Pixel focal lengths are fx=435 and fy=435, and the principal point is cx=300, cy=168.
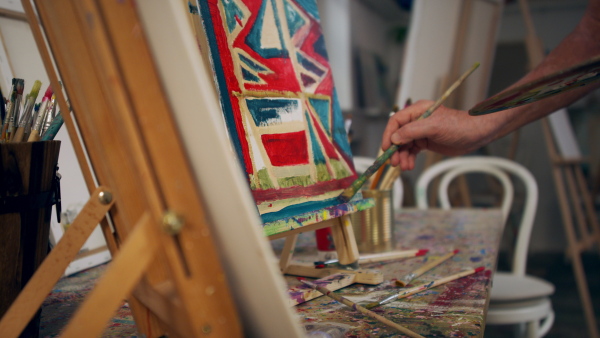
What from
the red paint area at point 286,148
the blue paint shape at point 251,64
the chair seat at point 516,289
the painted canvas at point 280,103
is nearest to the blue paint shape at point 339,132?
the painted canvas at point 280,103

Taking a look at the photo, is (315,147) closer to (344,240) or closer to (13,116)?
(344,240)

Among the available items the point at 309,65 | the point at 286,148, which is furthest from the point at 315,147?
the point at 309,65

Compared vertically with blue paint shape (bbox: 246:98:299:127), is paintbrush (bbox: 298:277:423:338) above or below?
below

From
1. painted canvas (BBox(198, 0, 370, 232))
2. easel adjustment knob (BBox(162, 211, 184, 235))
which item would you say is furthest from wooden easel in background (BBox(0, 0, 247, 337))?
painted canvas (BBox(198, 0, 370, 232))

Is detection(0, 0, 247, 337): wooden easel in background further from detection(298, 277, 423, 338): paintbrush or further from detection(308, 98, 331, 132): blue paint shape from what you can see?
detection(308, 98, 331, 132): blue paint shape

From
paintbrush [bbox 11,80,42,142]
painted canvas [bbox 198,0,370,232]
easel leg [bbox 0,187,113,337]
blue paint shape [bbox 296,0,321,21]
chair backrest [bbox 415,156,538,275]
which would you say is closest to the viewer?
easel leg [bbox 0,187,113,337]

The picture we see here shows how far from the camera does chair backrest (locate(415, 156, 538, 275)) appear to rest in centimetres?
174

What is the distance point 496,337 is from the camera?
2699 millimetres

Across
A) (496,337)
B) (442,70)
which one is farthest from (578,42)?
(496,337)

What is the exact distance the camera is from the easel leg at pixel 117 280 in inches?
17.3

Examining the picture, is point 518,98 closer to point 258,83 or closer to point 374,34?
point 258,83

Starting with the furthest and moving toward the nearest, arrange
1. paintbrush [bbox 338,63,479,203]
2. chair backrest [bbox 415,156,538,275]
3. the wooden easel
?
1. chair backrest [bbox 415,156,538,275]
2. paintbrush [bbox 338,63,479,203]
3. the wooden easel

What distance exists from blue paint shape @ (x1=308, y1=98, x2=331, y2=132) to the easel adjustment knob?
24.1 inches

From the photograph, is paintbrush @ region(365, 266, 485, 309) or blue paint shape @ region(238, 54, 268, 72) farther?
blue paint shape @ region(238, 54, 268, 72)
